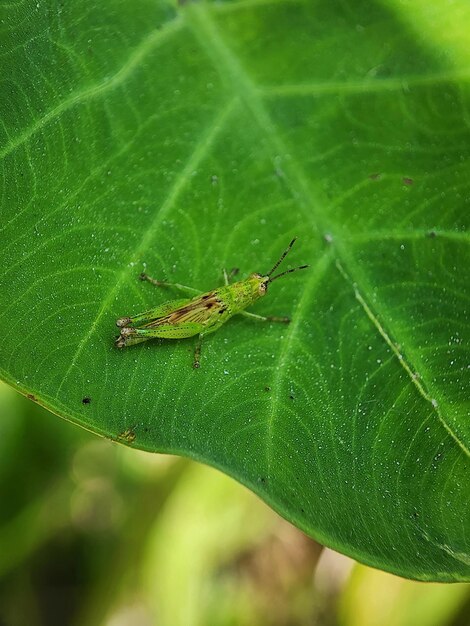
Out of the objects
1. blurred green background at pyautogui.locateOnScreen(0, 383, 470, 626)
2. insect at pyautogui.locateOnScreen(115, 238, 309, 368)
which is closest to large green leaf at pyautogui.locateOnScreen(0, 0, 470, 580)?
insect at pyautogui.locateOnScreen(115, 238, 309, 368)

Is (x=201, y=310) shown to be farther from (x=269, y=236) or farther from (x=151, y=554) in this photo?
(x=151, y=554)

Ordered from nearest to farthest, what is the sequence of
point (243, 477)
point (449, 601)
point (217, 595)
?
point (243, 477) → point (449, 601) → point (217, 595)

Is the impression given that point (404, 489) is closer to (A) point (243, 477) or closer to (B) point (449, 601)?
(A) point (243, 477)

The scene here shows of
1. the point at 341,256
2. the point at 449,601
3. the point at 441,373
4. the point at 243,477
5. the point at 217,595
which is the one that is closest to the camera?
the point at 243,477

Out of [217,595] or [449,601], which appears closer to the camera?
[449,601]

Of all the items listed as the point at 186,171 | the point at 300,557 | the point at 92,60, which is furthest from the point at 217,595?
the point at 92,60

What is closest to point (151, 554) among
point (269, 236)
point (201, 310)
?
point (201, 310)
